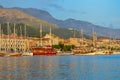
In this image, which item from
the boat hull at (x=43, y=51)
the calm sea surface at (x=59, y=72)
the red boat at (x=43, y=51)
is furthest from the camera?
the boat hull at (x=43, y=51)

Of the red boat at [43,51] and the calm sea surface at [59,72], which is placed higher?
the red boat at [43,51]

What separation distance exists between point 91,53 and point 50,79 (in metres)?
127

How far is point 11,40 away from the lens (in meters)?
194

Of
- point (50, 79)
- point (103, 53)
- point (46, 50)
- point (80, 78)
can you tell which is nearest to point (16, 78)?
point (50, 79)

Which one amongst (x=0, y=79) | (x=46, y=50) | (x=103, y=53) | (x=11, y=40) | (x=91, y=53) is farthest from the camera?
(x=11, y=40)

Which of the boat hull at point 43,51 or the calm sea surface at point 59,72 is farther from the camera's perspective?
the boat hull at point 43,51

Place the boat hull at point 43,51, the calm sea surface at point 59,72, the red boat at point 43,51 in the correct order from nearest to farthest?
the calm sea surface at point 59,72, the red boat at point 43,51, the boat hull at point 43,51

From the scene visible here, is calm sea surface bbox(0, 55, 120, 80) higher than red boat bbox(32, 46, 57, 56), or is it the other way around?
red boat bbox(32, 46, 57, 56)

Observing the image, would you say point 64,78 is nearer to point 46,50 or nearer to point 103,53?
point 46,50

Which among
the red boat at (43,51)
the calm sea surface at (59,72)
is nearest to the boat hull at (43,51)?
the red boat at (43,51)

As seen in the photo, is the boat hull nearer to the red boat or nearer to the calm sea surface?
the red boat

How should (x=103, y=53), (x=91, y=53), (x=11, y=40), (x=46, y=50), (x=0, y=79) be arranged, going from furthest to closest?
(x=11, y=40) → (x=103, y=53) → (x=91, y=53) → (x=46, y=50) → (x=0, y=79)

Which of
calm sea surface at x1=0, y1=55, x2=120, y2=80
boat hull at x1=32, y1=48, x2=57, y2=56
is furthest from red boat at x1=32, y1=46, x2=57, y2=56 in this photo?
calm sea surface at x1=0, y1=55, x2=120, y2=80

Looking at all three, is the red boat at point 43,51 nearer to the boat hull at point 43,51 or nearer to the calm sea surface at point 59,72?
the boat hull at point 43,51
